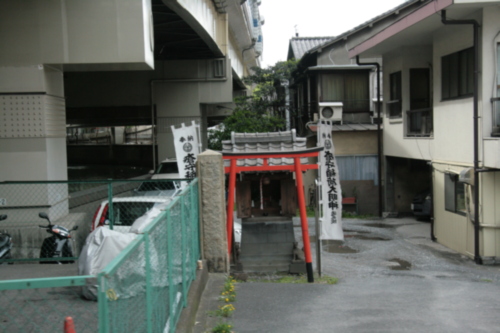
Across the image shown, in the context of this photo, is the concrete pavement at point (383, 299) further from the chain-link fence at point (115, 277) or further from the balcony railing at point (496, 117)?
the balcony railing at point (496, 117)

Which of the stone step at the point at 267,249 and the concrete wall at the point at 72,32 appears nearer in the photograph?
the concrete wall at the point at 72,32

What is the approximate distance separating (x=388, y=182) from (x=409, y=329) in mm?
16302

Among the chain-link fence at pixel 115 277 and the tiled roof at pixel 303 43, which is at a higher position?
the tiled roof at pixel 303 43

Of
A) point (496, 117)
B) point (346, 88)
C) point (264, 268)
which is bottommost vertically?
point (264, 268)

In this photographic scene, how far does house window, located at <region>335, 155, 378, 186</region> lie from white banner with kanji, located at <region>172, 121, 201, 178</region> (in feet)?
37.1

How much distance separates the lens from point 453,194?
16.0 metres

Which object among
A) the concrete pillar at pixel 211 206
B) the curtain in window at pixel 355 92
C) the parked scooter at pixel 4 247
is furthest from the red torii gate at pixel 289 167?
the curtain in window at pixel 355 92

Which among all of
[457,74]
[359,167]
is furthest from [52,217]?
[359,167]

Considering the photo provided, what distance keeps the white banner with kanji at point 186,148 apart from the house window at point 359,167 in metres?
11.3

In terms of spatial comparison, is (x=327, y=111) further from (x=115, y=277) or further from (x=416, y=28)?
(x=115, y=277)

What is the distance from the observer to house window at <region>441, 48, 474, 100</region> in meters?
14.7

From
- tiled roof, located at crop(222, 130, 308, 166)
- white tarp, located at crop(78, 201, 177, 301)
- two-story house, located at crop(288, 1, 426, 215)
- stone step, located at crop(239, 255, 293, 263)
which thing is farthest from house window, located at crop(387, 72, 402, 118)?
white tarp, located at crop(78, 201, 177, 301)

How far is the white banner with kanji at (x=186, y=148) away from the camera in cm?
1327

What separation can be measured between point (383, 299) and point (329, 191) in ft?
15.4
